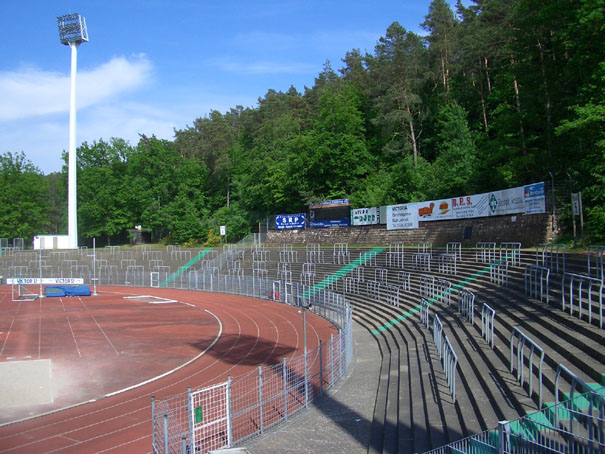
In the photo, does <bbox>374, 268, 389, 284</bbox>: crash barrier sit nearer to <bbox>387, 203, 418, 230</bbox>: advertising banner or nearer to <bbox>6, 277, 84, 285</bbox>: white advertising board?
<bbox>387, 203, 418, 230</bbox>: advertising banner

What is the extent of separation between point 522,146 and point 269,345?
2188 cm

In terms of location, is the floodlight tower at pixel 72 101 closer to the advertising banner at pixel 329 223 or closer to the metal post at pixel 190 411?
the advertising banner at pixel 329 223

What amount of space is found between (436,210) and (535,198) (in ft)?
30.4

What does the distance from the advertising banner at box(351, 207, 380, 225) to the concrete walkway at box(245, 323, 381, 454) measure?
2632 cm

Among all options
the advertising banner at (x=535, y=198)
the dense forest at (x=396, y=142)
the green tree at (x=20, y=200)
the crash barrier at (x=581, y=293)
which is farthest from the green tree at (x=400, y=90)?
the green tree at (x=20, y=200)

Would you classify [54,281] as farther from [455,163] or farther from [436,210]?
[455,163]

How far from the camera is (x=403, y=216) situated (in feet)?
121

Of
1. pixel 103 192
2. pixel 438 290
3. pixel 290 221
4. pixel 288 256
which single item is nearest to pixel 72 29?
pixel 103 192

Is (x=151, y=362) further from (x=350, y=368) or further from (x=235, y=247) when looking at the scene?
(x=235, y=247)

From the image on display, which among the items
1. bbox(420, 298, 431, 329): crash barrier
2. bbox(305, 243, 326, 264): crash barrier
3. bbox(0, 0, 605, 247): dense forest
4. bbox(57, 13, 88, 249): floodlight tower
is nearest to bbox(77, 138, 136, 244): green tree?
bbox(0, 0, 605, 247): dense forest

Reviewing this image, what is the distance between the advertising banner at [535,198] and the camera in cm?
2436

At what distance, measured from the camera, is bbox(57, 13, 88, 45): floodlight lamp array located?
67312 millimetres

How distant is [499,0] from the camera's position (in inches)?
1693

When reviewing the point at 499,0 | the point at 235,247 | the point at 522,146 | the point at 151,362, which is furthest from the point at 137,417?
the point at 499,0
